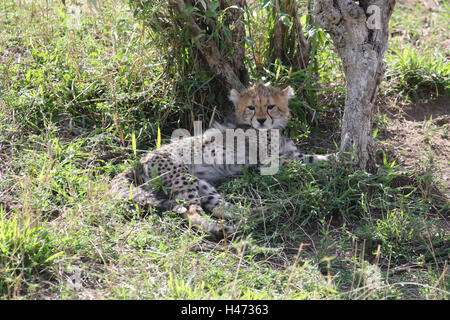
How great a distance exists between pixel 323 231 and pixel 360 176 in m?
0.68

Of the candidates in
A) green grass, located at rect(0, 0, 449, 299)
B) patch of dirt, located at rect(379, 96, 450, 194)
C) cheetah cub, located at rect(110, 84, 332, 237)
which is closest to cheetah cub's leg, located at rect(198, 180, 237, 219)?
cheetah cub, located at rect(110, 84, 332, 237)

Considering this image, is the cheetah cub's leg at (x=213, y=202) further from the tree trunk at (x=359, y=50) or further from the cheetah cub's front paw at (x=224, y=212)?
the tree trunk at (x=359, y=50)

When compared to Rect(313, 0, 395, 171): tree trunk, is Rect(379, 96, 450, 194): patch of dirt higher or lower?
lower

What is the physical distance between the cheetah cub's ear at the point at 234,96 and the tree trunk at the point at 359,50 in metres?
1.02

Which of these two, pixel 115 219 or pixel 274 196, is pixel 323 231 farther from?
pixel 115 219

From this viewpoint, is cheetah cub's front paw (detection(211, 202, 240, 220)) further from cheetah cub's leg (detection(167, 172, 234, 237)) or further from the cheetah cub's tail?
the cheetah cub's tail

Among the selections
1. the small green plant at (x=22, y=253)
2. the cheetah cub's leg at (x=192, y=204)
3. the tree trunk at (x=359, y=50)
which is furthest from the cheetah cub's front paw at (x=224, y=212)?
the small green plant at (x=22, y=253)

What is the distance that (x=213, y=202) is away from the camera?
4254mm

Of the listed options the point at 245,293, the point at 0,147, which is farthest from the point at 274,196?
the point at 0,147

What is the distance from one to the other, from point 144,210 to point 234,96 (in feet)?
4.73

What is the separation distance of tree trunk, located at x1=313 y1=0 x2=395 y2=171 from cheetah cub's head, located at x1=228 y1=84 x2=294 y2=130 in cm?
73

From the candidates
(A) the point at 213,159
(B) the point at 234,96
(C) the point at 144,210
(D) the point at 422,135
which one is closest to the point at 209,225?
(C) the point at 144,210

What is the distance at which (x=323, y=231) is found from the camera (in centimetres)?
380

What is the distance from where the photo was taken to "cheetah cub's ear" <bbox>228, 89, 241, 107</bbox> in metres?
4.83
